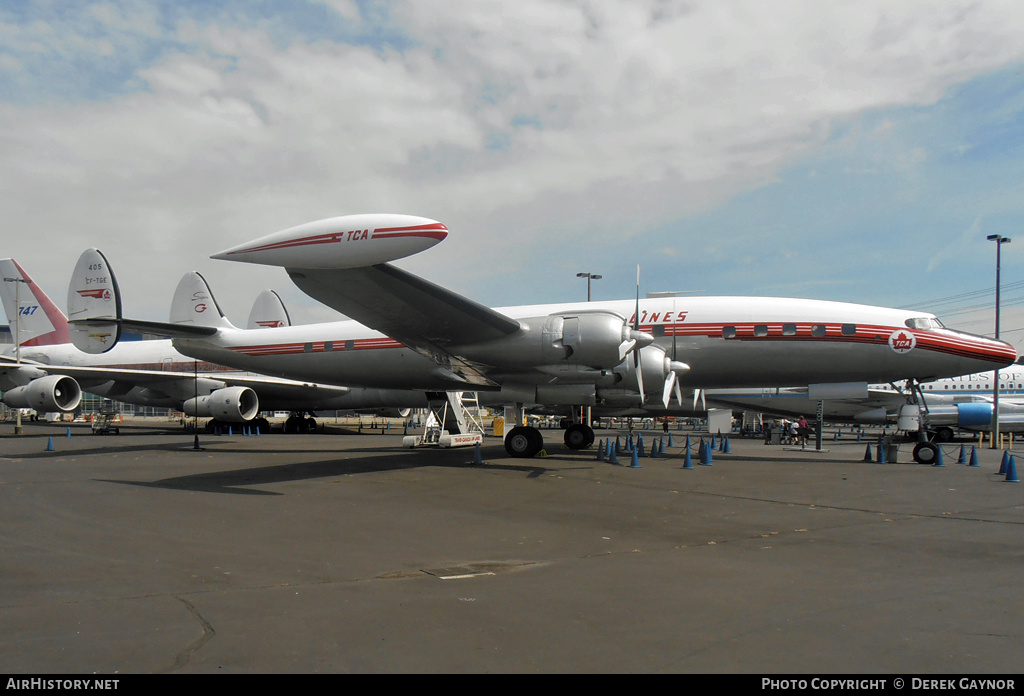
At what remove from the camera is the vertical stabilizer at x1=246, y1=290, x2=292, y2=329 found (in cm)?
A: 3066

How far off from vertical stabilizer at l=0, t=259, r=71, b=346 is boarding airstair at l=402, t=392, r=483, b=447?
18.0 meters

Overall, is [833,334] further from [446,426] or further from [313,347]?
[313,347]

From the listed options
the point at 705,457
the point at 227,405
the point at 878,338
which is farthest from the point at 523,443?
the point at 227,405

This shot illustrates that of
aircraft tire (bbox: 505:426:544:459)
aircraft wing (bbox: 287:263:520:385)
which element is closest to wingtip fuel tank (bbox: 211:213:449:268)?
aircraft wing (bbox: 287:263:520:385)

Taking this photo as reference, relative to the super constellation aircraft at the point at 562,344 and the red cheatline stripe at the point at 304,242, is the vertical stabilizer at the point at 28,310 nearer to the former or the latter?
the super constellation aircraft at the point at 562,344

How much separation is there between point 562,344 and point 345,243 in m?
5.88

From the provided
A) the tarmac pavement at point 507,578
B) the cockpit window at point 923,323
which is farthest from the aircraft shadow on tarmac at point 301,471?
the cockpit window at point 923,323

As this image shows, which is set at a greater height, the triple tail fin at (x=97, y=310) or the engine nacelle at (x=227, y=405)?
the triple tail fin at (x=97, y=310)

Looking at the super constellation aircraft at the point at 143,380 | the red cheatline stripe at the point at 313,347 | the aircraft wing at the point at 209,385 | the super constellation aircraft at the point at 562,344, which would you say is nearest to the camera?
the super constellation aircraft at the point at 562,344

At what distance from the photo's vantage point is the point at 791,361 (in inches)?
641

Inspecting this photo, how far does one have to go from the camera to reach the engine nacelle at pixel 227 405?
27.2m

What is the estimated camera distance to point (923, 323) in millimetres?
16328

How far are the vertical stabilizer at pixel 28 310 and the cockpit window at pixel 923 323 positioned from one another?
32.3 m
